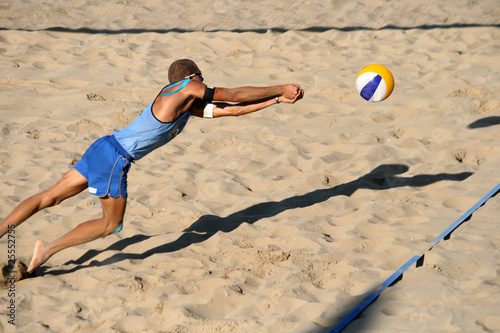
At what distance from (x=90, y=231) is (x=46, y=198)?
39 centimetres

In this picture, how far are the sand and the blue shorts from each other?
24.3 inches

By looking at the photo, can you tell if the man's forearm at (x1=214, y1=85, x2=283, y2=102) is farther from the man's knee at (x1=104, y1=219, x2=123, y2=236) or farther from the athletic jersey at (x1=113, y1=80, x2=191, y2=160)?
the man's knee at (x1=104, y1=219, x2=123, y2=236)

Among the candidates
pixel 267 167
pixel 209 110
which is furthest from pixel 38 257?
pixel 267 167

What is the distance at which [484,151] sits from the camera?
19.2ft

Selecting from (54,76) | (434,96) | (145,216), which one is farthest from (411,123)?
(54,76)

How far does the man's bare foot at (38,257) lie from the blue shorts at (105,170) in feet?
1.89

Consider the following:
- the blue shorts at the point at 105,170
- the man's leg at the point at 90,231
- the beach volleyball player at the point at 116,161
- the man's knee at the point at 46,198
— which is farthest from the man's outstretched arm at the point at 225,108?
the man's knee at the point at 46,198

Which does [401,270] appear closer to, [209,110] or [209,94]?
[209,94]

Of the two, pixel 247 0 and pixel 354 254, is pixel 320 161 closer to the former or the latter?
pixel 354 254

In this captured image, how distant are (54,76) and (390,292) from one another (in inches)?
228

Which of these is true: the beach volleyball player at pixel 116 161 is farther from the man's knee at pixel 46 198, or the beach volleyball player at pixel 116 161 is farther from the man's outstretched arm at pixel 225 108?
the man's outstretched arm at pixel 225 108

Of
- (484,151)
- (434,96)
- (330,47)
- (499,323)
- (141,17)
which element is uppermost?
(141,17)

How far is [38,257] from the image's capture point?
407 centimetres

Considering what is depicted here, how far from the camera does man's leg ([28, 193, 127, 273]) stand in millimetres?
4027
